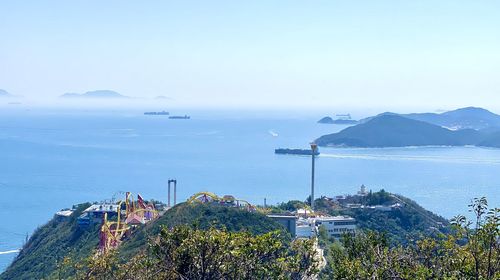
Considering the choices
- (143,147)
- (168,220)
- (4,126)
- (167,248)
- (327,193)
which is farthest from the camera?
(4,126)

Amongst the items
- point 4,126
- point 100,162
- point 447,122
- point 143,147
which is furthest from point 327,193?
point 4,126

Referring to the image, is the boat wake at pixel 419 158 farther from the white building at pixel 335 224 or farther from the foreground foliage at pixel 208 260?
the foreground foliage at pixel 208 260

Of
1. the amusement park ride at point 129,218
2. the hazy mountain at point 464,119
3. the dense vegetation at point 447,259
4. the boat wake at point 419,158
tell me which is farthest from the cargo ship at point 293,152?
the dense vegetation at point 447,259

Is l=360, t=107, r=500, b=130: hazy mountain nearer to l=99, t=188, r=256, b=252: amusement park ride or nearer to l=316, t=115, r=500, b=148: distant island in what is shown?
l=316, t=115, r=500, b=148: distant island

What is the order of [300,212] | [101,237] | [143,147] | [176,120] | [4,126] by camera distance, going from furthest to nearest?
1. [176,120]
2. [4,126]
3. [143,147]
4. [300,212]
5. [101,237]

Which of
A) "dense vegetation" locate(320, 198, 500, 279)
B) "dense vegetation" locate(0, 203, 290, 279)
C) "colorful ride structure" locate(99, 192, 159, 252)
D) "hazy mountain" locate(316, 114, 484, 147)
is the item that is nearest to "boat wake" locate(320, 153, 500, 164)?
"hazy mountain" locate(316, 114, 484, 147)

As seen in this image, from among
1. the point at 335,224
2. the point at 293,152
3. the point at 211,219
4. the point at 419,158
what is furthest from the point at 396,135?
the point at 211,219

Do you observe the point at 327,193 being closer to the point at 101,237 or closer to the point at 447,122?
the point at 101,237
